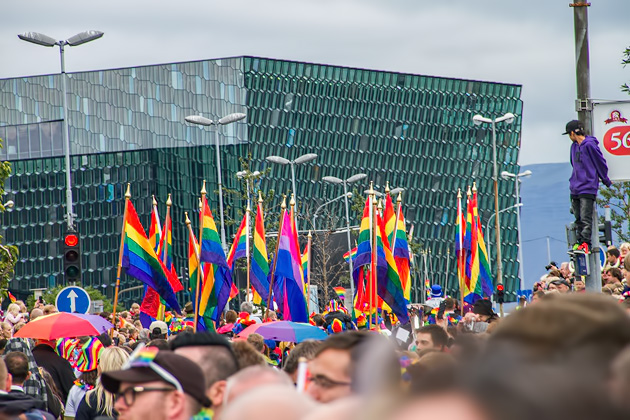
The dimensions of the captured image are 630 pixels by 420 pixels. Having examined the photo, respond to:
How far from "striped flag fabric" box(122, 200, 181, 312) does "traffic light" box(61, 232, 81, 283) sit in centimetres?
86

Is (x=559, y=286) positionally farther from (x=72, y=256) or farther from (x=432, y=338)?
(x=72, y=256)

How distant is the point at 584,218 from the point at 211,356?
7588 mm

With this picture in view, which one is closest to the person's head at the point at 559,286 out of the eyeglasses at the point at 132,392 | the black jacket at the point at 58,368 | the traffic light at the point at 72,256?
the black jacket at the point at 58,368

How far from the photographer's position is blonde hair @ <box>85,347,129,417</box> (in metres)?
8.73

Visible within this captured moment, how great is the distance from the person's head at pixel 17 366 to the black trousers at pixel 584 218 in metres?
5.73

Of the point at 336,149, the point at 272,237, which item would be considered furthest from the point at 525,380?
the point at 336,149

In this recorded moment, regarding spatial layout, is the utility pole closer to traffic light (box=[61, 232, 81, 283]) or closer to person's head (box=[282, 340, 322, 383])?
person's head (box=[282, 340, 322, 383])

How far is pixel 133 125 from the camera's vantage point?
3878 inches

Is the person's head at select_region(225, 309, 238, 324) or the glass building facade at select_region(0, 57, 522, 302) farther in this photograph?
the glass building facade at select_region(0, 57, 522, 302)

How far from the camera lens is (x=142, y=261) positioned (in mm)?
20797

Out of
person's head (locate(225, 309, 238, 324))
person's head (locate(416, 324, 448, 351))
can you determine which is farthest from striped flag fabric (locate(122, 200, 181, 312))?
person's head (locate(416, 324, 448, 351))

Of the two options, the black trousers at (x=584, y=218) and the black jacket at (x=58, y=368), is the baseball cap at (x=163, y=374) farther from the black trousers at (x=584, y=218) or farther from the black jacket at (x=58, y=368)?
the black trousers at (x=584, y=218)

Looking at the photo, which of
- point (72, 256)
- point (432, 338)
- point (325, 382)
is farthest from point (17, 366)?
point (72, 256)

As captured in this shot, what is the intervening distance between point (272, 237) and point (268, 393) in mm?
48197
